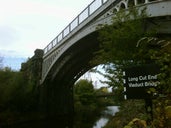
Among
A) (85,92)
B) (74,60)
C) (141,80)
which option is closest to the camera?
(141,80)

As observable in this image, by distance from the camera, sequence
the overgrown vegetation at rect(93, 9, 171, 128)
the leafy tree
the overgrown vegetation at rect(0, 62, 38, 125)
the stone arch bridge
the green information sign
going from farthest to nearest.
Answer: the leafy tree
the overgrown vegetation at rect(0, 62, 38, 125)
the stone arch bridge
the overgrown vegetation at rect(93, 9, 171, 128)
the green information sign

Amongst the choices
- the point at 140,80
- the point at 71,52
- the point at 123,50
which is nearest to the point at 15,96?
the point at 71,52

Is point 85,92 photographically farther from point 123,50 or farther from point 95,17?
point 123,50

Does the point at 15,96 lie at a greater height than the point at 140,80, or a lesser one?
greater

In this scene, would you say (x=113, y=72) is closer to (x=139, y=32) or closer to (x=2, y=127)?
(x=139, y=32)

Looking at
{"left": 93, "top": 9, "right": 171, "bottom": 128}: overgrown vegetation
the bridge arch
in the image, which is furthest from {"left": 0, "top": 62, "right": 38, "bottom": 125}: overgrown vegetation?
{"left": 93, "top": 9, "right": 171, "bottom": 128}: overgrown vegetation

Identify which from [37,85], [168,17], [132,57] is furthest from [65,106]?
[132,57]

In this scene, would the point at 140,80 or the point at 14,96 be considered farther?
the point at 14,96

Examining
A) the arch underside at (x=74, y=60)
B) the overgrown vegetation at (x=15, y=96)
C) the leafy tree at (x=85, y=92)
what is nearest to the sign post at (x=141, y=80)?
the arch underside at (x=74, y=60)

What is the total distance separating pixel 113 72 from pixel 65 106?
45.1 metres

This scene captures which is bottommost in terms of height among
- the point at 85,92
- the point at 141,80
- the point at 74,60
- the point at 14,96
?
the point at 141,80

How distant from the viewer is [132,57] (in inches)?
560

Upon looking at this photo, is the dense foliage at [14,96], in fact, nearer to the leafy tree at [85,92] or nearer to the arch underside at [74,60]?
the arch underside at [74,60]

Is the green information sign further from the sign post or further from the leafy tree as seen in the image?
the leafy tree
